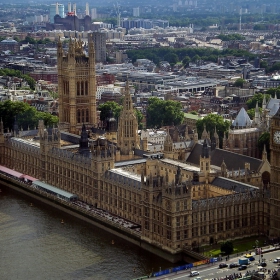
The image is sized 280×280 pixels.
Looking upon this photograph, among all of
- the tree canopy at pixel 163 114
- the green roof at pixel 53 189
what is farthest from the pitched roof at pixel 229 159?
the tree canopy at pixel 163 114

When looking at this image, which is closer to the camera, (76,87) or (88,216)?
(88,216)

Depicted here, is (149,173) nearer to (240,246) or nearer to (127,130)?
(240,246)

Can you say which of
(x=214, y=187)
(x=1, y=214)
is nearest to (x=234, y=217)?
(x=214, y=187)

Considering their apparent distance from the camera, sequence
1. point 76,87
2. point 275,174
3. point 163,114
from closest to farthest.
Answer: point 275,174
point 76,87
point 163,114

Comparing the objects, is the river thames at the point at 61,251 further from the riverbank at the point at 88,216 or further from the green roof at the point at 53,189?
the green roof at the point at 53,189

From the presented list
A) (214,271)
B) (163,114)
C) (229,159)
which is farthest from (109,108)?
(214,271)
